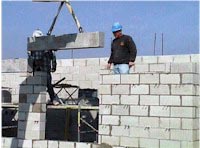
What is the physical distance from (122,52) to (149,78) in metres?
0.73

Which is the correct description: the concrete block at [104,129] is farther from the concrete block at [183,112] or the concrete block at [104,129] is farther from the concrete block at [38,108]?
the concrete block at [38,108]

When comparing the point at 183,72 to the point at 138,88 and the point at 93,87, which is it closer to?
the point at 138,88

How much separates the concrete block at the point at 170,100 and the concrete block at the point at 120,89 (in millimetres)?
518

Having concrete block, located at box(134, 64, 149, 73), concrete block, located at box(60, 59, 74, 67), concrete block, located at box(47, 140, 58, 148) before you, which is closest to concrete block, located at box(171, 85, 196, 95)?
concrete block, located at box(134, 64, 149, 73)

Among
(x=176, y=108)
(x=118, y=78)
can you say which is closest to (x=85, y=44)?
(x=118, y=78)

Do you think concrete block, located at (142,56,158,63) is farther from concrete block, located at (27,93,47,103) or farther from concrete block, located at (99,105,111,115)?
concrete block, located at (99,105,111,115)

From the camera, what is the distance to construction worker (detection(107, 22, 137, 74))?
5.47 m

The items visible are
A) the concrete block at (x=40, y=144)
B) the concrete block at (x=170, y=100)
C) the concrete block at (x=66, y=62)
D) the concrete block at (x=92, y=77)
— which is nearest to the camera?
the concrete block at (x=170, y=100)

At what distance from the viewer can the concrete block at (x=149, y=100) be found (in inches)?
194

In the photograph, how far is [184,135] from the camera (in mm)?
4695

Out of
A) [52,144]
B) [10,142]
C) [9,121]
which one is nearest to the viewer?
[52,144]

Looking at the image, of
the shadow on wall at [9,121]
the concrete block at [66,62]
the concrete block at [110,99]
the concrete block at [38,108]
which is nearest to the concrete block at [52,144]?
the concrete block at [38,108]

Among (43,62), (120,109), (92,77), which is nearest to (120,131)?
(120,109)

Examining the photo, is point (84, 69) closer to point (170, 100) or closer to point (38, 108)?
point (38, 108)
